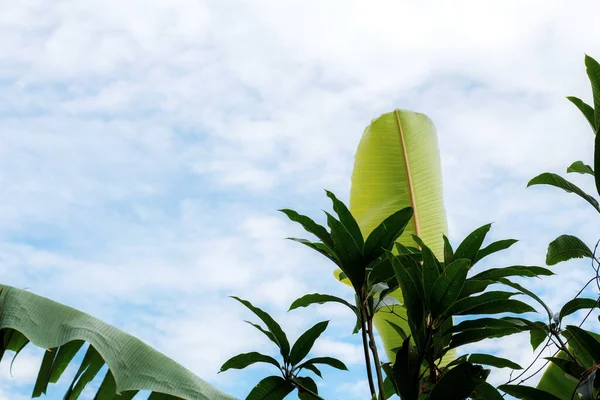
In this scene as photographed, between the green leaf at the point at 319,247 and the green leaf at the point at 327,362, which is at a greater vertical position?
the green leaf at the point at 319,247

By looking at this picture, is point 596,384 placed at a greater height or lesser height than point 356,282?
lesser

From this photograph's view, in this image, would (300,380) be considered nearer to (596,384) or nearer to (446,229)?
(596,384)

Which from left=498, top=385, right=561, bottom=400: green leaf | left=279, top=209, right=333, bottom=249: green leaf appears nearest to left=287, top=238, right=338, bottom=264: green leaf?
left=279, top=209, right=333, bottom=249: green leaf

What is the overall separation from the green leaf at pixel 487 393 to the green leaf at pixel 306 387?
0.27m

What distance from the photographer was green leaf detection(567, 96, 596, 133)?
1096 mm

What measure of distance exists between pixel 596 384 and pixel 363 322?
36cm

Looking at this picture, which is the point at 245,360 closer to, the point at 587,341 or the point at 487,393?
the point at 487,393

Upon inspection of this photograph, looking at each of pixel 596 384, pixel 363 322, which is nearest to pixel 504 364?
pixel 596 384

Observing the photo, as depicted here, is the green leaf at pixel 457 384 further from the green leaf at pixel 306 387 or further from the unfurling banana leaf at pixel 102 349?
the unfurling banana leaf at pixel 102 349

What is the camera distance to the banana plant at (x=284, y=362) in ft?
3.22

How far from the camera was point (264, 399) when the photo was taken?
0.98m

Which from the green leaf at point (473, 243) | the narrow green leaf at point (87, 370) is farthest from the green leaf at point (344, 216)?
the narrow green leaf at point (87, 370)

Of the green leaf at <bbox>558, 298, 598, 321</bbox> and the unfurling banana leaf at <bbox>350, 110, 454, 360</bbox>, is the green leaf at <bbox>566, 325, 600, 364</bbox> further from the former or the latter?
the unfurling banana leaf at <bbox>350, 110, 454, 360</bbox>

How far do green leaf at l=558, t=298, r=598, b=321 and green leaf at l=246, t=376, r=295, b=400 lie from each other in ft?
1.65
